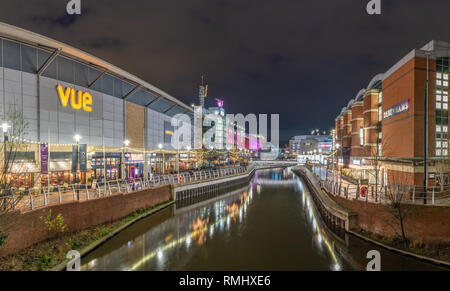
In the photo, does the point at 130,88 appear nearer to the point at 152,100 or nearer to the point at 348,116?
the point at 152,100

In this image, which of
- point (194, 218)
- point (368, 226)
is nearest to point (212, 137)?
point (194, 218)

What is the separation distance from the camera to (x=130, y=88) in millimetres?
30969

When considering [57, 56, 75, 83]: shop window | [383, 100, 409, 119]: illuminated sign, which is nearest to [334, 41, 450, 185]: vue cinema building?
[383, 100, 409, 119]: illuminated sign

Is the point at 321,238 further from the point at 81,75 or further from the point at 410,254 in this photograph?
the point at 81,75

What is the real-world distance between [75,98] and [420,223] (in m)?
29.5

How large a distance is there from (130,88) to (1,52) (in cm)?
1377

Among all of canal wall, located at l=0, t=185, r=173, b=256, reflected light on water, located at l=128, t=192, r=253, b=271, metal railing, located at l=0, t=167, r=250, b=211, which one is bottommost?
reflected light on water, located at l=128, t=192, r=253, b=271

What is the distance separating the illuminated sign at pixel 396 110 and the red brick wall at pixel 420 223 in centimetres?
1207

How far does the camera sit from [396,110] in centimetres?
2308

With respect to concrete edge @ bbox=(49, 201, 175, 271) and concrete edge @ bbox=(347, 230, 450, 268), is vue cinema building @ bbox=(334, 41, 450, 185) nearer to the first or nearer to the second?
concrete edge @ bbox=(347, 230, 450, 268)

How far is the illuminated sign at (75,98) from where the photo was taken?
71.8 ft

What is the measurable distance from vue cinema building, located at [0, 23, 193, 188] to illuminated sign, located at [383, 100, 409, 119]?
26874mm

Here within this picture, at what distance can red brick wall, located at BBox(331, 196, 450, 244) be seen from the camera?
12.2 meters

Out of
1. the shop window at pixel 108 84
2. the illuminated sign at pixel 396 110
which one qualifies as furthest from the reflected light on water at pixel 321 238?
the shop window at pixel 108 84
